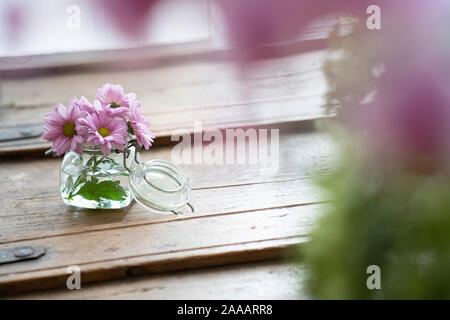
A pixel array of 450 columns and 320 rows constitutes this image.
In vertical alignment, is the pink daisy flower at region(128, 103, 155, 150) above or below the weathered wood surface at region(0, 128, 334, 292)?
above

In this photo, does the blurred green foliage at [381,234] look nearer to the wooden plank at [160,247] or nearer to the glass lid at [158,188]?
the wooden plank at [160,247]

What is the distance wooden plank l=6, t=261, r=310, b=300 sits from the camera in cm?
86

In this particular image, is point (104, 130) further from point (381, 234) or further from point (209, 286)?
point (381, 234)

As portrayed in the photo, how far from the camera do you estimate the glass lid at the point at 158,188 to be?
1.04 metres

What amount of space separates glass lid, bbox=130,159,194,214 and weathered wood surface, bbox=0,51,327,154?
181mm

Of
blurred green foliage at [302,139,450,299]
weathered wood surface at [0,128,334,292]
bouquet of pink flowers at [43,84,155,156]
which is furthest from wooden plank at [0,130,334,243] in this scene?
blurred green foliage at [302,139,450,299]

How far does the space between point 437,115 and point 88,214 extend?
91 centimetres

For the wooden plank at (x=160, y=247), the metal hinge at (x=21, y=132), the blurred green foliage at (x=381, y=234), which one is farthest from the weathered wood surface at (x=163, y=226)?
the blurred green foliage at (x=381, y=234)

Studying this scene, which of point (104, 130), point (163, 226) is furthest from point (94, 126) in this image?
point (163, 226)

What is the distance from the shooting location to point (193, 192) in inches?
44.8

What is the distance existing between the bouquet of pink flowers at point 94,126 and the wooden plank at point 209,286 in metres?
0.25

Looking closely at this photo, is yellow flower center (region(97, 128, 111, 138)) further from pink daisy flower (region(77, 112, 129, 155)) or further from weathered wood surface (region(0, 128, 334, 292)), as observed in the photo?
weathered wood surface (region(0, 128, 334, 292))

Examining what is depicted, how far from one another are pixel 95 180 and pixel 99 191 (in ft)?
0.08
